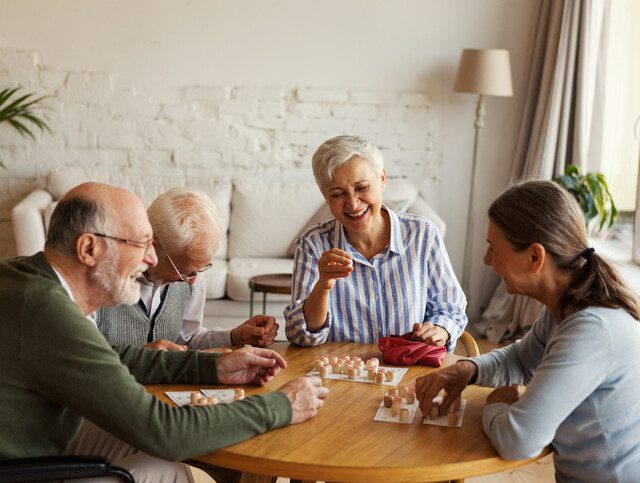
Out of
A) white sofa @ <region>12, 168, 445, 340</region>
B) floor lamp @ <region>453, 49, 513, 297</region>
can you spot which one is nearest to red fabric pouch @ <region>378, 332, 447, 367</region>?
white sofa @ <region>12, 168, 445, 340</region>

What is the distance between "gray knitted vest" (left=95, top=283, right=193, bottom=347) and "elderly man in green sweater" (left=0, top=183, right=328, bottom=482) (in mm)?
525

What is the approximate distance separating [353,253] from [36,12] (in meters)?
3.83

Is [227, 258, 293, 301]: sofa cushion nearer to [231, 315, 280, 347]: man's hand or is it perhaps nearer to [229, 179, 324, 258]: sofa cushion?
[229, 179, 324, 258]: sofa cushion

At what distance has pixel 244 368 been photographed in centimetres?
216

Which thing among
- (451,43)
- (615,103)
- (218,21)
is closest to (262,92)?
(218,21)

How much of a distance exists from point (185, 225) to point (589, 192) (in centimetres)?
291

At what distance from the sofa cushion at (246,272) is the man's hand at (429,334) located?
258 centimetres

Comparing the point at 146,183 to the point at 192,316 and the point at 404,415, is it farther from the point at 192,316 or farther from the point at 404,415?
the point at 404,415

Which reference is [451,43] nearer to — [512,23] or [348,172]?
[512,23]

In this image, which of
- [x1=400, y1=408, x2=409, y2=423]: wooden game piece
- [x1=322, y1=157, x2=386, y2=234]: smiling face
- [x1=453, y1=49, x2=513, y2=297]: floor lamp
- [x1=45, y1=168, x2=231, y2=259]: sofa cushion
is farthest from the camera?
[x1=45, y1=168, x2=231, y2=259]: sofa cushion

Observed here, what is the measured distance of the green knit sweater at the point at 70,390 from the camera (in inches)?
66.9

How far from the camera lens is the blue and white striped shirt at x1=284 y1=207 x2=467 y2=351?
2.64 meters

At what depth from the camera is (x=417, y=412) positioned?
1.97 meters

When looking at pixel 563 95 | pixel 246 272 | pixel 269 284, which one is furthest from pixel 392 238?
pixel 563 95
